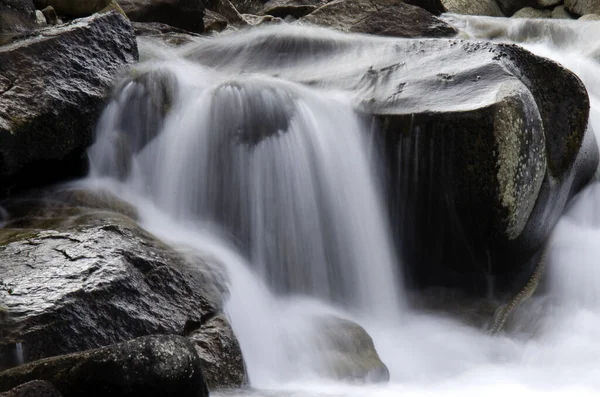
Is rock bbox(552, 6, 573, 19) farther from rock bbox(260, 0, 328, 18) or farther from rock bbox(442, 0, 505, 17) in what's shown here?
rock bbox(260, 0, 328, 18)

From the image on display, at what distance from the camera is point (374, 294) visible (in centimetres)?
550

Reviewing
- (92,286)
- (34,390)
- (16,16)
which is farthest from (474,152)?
(16,16)

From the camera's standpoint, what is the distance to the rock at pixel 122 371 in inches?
118

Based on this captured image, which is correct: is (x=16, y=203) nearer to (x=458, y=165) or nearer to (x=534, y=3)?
(x=458, y=165)

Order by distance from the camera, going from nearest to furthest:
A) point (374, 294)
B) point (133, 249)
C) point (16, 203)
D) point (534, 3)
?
point (133, 249), point (16, 203), point (374, 294), point (534, 3)

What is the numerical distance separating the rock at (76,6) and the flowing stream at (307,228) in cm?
264

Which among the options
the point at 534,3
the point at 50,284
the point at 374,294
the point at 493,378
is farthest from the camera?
the point at 534,3

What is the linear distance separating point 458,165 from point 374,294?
998 mm

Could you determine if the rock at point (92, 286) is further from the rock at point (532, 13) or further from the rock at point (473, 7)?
the rock at point (532, 13)

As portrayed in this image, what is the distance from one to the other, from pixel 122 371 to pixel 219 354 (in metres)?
1.09

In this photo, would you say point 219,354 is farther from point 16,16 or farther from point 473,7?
point 473,7

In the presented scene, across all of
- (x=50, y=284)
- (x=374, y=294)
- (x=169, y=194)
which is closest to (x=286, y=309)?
(x=374, y=294)

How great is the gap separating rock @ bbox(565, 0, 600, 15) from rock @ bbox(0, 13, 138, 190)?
31.5ft

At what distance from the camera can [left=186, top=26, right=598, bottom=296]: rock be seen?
17.2 feet
